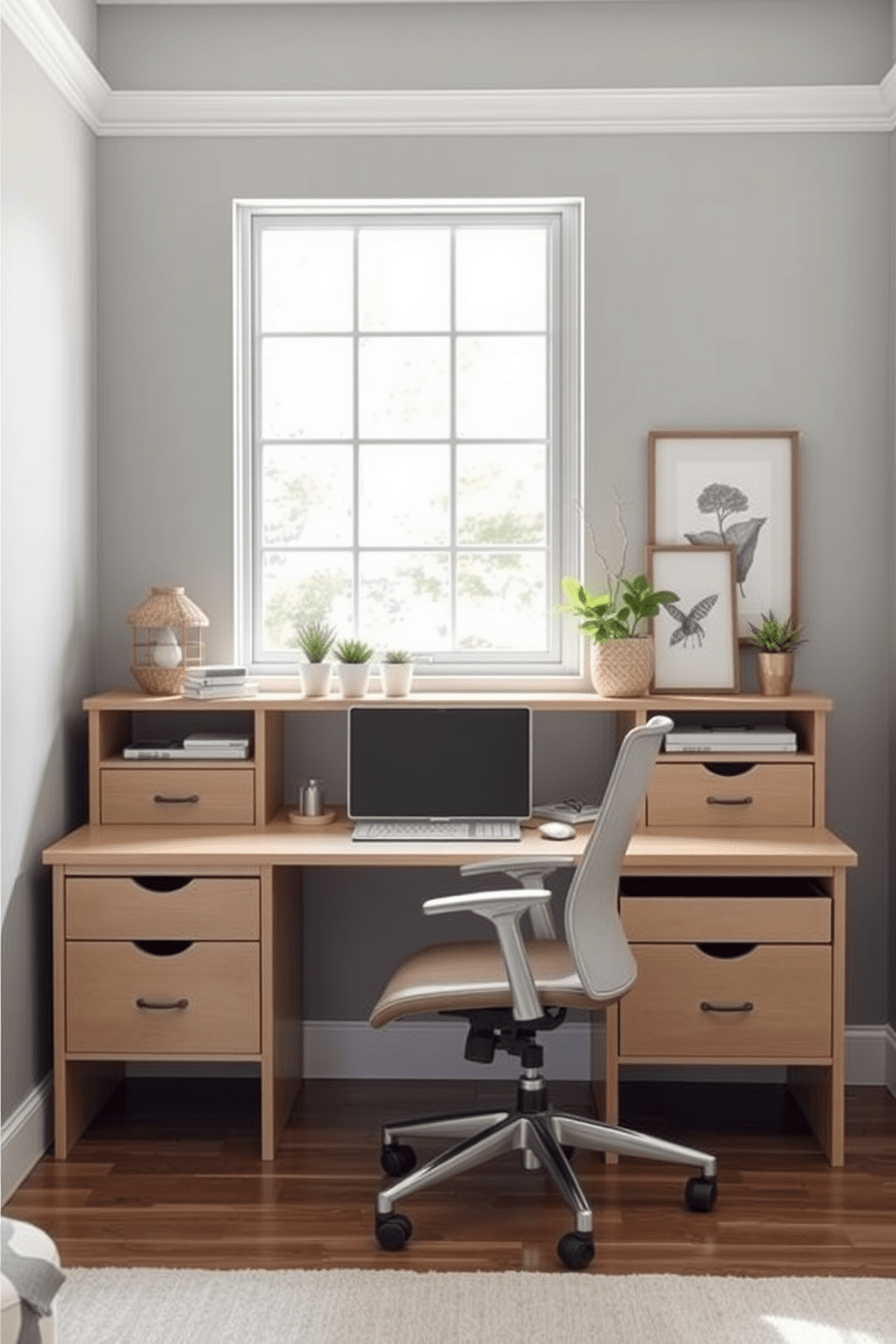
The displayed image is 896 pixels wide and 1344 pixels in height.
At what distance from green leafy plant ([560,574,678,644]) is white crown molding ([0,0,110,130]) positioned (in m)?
1.65

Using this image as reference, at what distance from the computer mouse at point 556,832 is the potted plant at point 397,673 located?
513mm

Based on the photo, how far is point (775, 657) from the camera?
3922mm

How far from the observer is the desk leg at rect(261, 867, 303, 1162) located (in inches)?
138

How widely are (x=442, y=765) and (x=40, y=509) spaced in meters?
1.10

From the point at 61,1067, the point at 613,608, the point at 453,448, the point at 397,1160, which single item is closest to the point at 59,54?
the point at 453,448

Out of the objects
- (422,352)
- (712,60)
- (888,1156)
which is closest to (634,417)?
(422,352)

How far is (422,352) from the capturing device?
4.23 metres

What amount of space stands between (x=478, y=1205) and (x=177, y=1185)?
25.3 inches

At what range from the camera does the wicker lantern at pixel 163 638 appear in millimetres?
3922

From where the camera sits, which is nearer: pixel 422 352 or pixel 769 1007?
pixel 769 1007

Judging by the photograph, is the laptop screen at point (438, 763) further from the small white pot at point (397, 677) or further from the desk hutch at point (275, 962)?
the desk hutch at point (275, 962)

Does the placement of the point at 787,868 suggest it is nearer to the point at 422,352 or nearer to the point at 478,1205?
the point at 478,1205

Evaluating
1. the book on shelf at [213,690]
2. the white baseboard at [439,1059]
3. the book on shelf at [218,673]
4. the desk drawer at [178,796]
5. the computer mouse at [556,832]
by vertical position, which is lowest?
the white baseboard at [439,1059]

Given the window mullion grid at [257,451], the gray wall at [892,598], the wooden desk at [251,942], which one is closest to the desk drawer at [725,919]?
the wooden desk at [251,942]
